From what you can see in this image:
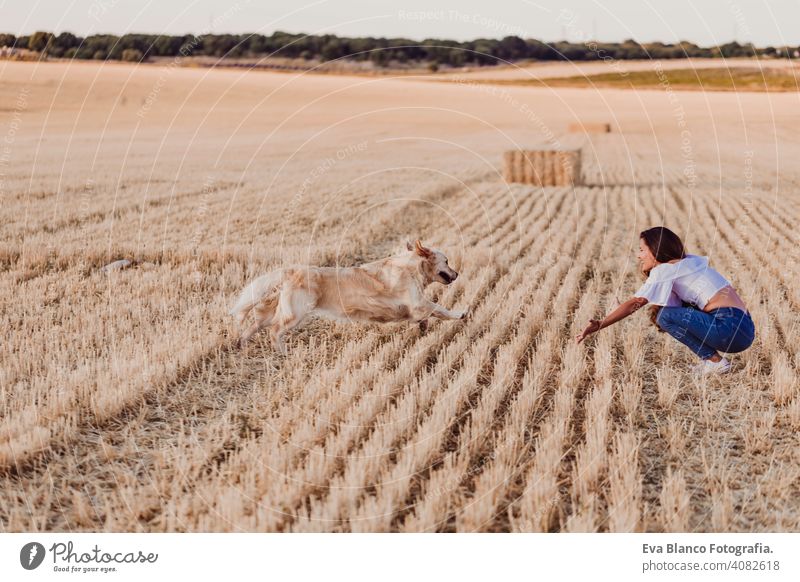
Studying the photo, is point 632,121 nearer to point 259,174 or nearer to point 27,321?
point 259,174

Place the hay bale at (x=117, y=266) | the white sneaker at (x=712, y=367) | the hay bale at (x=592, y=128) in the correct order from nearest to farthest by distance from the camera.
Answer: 1. the white sneaker at (x=712, y=367)
2. the hay bale at (x=117, y=266)
3. the hay bale at (x=592, y=128)

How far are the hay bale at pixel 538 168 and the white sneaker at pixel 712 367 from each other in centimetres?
1544

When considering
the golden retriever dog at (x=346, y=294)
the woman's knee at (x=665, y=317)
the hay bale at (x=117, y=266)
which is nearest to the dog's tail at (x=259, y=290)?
the golden retriever dog at (x=346, y=294)

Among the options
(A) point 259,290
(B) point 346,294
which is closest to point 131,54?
(A) point 259,290

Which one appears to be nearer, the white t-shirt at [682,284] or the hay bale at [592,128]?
the white t-shirt at [682,284]

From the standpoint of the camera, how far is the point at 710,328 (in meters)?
7.00

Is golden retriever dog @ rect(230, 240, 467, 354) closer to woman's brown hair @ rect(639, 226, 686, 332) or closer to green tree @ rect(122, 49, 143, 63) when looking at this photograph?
woman's brown hair @ rect(639, 226, 686, 332)

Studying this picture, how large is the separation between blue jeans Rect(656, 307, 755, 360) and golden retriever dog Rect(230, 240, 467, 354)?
7.45ft

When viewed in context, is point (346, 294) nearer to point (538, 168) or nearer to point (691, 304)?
point (691, 304)

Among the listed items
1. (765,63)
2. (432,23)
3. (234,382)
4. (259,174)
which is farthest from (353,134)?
(234,382)

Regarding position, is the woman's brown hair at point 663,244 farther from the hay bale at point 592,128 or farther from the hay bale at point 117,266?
the hay bale at point 592,128

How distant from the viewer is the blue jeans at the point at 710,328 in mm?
6980

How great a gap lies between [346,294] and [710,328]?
3641 millimetres
